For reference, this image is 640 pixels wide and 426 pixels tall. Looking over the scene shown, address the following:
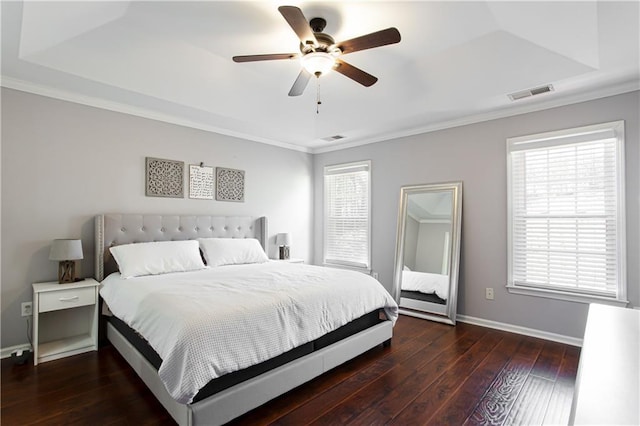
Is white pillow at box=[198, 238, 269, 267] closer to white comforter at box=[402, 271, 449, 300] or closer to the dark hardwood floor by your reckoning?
the dark hardwood floor

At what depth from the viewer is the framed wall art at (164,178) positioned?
3.74 metres

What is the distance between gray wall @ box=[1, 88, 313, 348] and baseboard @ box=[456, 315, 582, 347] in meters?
3.63

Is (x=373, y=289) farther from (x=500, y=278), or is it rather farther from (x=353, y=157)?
(x=353, y=157)

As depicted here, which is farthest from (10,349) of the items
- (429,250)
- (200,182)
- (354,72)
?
(429,250)

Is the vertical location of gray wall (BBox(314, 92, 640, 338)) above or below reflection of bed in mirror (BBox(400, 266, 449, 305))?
above

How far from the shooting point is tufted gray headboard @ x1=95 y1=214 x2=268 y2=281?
3.27 m

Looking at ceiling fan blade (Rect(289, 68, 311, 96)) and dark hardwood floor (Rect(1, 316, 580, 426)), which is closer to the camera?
dark hardwood floor (Rect(1, 316, 580, 426))

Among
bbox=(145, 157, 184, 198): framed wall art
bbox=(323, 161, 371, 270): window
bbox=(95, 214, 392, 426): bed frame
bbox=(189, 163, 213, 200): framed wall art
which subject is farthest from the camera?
bbox=(323, 161, 371, 270): window

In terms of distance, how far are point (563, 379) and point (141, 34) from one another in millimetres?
4308

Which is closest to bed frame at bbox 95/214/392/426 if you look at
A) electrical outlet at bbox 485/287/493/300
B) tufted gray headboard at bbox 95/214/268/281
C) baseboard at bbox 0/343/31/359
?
tufted gray headboard at bbox 95/214/268/281

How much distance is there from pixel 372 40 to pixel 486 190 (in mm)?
2609

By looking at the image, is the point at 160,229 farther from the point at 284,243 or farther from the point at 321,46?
the point at 321,46

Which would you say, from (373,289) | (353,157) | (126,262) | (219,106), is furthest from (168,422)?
(353,157)

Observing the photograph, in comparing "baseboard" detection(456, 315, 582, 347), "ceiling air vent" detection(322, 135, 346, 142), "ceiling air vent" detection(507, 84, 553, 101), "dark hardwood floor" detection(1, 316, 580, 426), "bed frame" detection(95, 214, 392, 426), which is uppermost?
"ceiling air vent" detection(507, 84, 553, 101)
